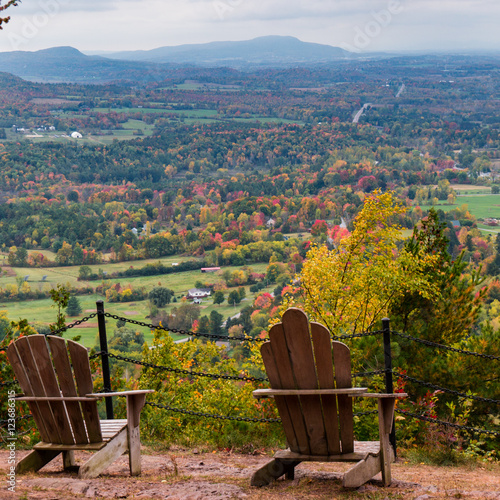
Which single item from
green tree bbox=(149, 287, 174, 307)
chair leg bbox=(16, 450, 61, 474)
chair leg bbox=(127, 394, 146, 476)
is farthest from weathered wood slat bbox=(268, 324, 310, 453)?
green tree bbox=(149, 287, 174, 307)

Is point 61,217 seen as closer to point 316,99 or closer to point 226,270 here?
point 226,270

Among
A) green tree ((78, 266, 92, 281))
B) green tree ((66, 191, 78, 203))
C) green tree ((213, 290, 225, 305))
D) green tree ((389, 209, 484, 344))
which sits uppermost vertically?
green tree ((389, 209, 484, 344))

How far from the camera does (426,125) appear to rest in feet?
400

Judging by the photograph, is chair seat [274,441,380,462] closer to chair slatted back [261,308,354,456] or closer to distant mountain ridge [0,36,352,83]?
chair slatted back [261,308,354,456]

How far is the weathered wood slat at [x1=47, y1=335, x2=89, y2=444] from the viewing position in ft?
10.1

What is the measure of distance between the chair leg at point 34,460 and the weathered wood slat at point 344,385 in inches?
62.0

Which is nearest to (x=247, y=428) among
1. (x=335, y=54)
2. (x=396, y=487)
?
(x=396, y=487)

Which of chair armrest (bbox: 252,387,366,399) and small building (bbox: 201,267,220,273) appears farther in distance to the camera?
small building (bbox: 201,267,220,273)

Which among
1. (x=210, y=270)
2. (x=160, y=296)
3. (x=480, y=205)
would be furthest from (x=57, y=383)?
(x=480, y=205)

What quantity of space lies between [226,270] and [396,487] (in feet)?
195

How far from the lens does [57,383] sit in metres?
3.17

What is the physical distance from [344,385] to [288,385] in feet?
0.90

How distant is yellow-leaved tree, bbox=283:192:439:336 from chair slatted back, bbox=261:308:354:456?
5250 millimetres

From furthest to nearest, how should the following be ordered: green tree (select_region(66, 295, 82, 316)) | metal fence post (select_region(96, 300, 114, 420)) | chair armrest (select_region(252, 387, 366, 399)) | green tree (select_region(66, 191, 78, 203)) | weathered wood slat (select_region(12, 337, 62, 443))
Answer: green tree (select_region(66, 191, 78, 203)) < green tree (select_region(66, 295, 82, 316)) < metal fence post (select_region(96, 300, 114, 420)) < weathered wood slat (select_region(12, 337, 62, 443)) < chair armrest (select_region(252, 387, 366, 399))
